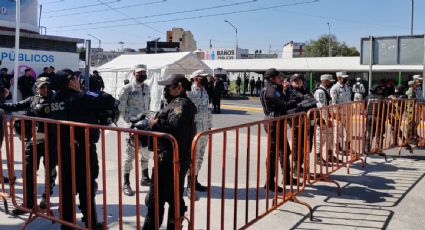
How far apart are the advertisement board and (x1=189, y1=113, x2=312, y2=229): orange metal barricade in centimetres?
1421

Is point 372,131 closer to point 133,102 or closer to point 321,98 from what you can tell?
point 321,98

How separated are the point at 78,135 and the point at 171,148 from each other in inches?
41.4

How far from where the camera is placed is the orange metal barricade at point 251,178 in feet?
13.2

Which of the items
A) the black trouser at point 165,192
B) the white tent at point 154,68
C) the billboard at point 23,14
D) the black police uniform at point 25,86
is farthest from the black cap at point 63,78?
the billboard at point 23,14

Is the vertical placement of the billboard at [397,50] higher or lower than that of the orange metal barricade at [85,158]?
higher

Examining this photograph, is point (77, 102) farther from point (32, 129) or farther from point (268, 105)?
point (268, 105)

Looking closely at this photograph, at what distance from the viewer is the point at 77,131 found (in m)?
4.20

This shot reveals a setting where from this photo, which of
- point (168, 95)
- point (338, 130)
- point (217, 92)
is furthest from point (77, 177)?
point (217, 92)

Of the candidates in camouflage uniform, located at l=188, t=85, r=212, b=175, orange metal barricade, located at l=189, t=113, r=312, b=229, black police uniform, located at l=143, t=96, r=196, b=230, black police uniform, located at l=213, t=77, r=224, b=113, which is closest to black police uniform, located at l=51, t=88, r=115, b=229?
black police uniform, located at l=143, t=96, r=196, b=230

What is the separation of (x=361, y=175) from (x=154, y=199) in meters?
4.43

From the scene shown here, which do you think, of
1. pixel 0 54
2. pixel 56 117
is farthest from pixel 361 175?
pixel 0 54

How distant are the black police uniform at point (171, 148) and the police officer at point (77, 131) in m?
0.68

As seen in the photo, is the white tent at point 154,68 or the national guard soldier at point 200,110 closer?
the national guard soldier at point 200,110

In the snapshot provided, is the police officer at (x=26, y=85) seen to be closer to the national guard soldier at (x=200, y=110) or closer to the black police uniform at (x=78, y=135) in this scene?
the national guard soldier at (x=200, y=110)
